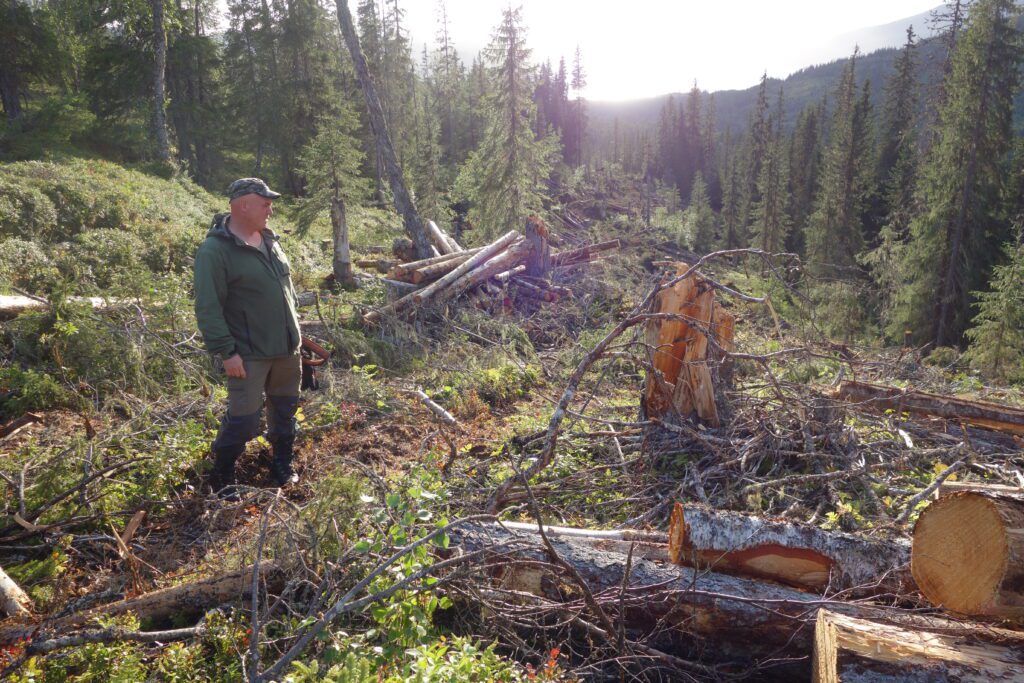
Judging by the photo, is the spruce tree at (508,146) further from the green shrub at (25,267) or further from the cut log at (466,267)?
the green shrub at (25,267)

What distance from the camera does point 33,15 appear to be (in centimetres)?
2008

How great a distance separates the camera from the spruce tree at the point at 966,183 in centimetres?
1844

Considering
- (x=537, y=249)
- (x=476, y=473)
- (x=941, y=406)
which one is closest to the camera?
(x=476, y=473)

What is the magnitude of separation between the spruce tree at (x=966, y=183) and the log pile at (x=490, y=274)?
14644 millimetres

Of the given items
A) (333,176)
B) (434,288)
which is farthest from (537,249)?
(333,176)

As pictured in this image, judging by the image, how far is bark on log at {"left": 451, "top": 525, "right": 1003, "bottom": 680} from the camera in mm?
2570

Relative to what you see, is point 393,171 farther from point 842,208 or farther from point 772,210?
point 772,210

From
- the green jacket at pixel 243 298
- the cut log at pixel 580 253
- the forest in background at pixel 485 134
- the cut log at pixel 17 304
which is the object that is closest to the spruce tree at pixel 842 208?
the forest in background at pixel 485 134

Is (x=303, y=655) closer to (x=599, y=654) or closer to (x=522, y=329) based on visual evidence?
(x=599, y=654)

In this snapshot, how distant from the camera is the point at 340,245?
13594 millimetres

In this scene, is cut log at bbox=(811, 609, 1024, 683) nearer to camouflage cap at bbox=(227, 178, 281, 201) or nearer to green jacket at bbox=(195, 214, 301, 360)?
green jacket at bbox=(195, 214, 301, 360)

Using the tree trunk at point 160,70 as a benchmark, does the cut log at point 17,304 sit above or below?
below

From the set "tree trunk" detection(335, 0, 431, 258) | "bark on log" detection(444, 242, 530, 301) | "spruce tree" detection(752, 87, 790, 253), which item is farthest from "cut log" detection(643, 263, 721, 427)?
"spruce tree" detection(752, 87, 790, 253)

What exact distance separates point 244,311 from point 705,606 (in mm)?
3507
